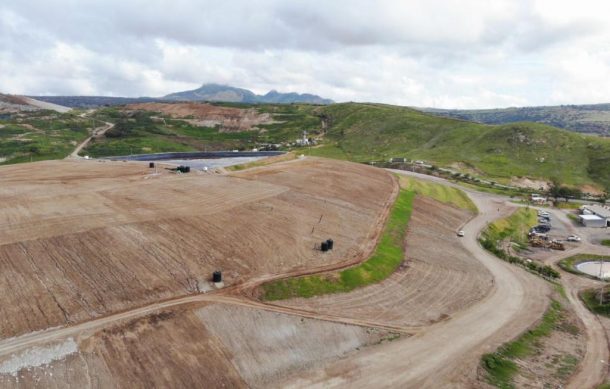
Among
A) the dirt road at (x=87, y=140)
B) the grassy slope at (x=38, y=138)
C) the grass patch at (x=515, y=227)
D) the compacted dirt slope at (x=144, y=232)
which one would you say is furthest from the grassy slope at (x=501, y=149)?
the grassy slope at (x=38, y=138)

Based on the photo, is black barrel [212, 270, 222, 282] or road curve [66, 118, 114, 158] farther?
road curve [66, 118, 114, 158]

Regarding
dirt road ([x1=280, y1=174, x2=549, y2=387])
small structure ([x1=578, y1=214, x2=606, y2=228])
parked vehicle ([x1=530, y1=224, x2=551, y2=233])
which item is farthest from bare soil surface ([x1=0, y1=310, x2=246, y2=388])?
small structure ([x1=578, y1=214, x2=606, y2=228])

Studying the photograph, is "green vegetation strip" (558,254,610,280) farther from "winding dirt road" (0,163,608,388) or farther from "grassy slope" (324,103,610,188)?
"grassy slope" (324,103,610,188)

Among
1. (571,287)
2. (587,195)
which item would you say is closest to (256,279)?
(571,287)

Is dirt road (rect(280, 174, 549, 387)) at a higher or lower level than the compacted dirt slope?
lower

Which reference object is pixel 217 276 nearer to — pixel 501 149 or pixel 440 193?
pixel 440 193

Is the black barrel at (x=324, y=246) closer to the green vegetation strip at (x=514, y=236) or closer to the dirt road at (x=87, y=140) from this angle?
the green vegetation strip at (x=514, y=236)
